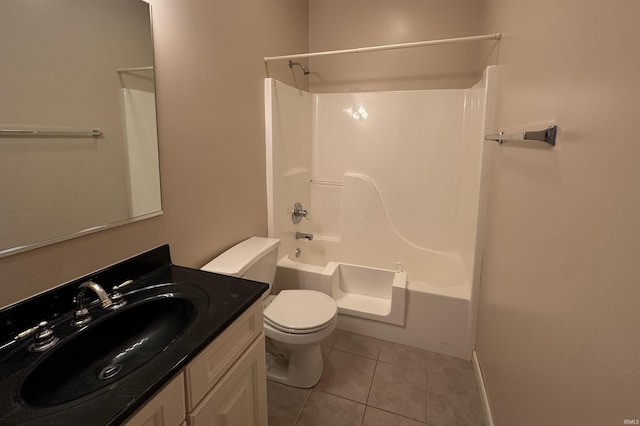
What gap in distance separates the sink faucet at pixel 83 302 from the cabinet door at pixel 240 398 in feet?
1.41

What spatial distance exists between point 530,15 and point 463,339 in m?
1.75

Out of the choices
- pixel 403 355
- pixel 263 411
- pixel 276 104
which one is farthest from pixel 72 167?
pixel 403 355

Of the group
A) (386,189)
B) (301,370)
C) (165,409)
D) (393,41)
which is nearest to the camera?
(165,409)

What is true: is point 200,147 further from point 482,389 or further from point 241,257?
point 482,389

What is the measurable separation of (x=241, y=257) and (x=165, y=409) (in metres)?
0.94

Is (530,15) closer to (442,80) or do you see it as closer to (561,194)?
(561,194)

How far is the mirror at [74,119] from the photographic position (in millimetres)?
848

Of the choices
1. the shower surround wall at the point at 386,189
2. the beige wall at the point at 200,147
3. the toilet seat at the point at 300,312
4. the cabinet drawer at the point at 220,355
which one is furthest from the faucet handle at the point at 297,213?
the cabinet drawer at the point at 220,355

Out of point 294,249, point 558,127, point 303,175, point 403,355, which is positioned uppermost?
point 558,127

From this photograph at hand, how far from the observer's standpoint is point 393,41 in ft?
8.29

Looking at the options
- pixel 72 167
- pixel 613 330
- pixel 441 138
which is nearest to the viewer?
pixel 613 330

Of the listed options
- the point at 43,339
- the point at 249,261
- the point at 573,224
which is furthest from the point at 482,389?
the point at 43,339

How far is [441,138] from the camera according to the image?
8.00 ft

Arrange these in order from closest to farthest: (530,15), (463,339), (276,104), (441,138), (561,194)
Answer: (561,194), (530,15), (463,339), (276,104), (441,138)
